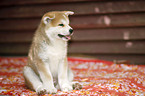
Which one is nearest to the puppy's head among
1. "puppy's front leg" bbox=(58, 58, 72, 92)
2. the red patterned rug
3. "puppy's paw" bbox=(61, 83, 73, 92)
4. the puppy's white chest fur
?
the puppy's white chest fur

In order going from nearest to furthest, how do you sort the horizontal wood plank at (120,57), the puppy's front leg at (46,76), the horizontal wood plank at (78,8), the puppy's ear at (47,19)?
the puppy's front leg at (46,76) → the puppy's ear at (47,19) → the horizontal wood plank at (78,8) → the horizontal wood plank at (120,57)

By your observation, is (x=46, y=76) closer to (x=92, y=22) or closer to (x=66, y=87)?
(x=66, y=87)

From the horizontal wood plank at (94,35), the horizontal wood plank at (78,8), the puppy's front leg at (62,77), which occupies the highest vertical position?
the horizontal wood plank at (78,8)

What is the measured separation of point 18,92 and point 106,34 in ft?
13.7

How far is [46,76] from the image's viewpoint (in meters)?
3.25

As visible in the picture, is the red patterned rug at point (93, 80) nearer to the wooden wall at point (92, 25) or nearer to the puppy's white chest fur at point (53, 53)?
the puppy's white chest fur at point (53, 53)

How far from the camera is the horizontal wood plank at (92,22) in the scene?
6.59 meters

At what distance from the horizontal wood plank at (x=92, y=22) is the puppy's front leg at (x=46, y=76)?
3.91 metres

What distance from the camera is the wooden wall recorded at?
21.7ft

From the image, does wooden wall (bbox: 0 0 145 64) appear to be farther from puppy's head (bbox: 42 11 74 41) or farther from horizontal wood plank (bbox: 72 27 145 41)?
puppy's head (bbox: 42 11 74 41)

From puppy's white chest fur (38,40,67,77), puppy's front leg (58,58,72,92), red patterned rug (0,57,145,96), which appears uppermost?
puppy's white chest fur (38,40,67,77)

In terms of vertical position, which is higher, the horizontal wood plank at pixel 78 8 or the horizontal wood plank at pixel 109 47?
the horizontal wood plank at pixel 78 8

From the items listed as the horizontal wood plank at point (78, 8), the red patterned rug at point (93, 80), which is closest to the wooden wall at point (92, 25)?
the horizontal wood plank at point (78, 8)

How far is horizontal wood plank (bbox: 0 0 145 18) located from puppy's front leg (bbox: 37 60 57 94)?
13.0 ft
